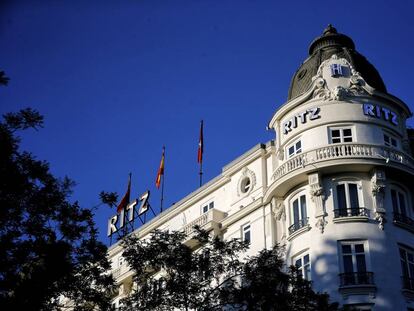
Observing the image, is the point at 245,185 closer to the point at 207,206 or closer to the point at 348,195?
the point at 207,206

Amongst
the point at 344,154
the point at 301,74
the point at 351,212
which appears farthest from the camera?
the point at 301,74

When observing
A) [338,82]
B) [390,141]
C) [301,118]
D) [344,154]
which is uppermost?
[338,82]

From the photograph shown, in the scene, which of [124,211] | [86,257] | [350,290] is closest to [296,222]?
[350,290]

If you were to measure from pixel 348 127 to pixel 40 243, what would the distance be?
23988 millimetres

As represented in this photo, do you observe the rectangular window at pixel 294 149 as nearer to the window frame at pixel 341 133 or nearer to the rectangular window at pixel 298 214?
the window frame at pixel 341 133

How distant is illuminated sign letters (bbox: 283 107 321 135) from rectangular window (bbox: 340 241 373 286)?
880 centimetres

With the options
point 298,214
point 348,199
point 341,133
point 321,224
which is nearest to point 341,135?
point 341,133

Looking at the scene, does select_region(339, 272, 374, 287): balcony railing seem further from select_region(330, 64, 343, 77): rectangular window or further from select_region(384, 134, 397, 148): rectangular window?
select_region(330, 64, 343, 77): rectangular window

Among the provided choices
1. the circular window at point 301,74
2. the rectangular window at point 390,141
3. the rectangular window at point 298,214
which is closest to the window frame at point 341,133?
the rectangular window at point 390,141

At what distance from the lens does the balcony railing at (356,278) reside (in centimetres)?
4128

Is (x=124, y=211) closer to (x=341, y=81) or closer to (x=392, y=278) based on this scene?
(x=341, y=81)

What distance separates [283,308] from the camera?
104ft

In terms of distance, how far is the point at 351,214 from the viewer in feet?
143

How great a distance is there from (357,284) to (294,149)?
34.0 feet
